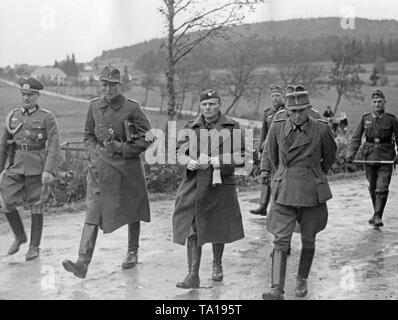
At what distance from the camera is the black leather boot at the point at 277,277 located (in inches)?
231

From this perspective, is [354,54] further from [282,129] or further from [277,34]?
[282,129]

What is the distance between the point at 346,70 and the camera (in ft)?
122

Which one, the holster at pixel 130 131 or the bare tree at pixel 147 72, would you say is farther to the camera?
the bare tree at pixel 147 72

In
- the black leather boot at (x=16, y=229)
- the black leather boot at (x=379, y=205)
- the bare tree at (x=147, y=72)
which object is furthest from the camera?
the bare tree at (x=147, y=72)

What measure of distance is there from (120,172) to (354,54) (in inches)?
1229

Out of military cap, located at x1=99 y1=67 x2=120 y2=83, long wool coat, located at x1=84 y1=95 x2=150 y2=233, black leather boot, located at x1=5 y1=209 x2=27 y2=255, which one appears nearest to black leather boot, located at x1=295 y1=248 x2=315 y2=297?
long wool coat, located at x1=84 y1=95 x2=150 y2=233

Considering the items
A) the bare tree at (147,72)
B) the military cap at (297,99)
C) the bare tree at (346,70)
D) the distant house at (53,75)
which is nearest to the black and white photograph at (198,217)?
the military cap at (297,99)

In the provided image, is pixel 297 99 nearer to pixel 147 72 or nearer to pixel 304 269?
pixel 304 269

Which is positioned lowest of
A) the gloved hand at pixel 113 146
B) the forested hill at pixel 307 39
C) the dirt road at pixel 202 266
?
the dirt road at pixel 202 266

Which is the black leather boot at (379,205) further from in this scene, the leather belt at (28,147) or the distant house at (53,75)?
the distant house at (53,75)

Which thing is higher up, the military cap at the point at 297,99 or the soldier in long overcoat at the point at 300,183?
the military cap at the point at 297,99

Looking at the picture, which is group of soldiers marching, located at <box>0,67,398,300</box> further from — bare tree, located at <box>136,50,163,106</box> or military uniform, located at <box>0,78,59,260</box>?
bare tree, located at <box>136,50,163,106</box>

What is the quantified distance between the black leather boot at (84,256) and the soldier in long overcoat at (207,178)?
0.88 metres
